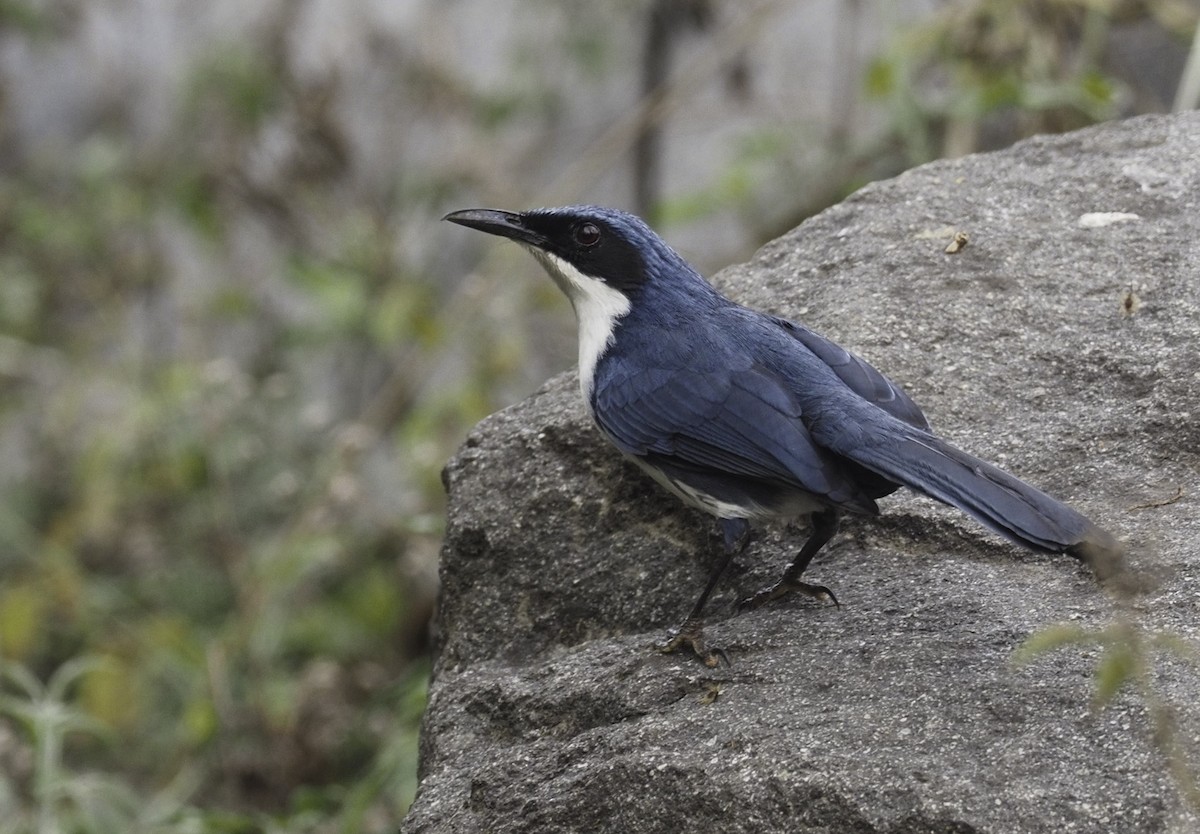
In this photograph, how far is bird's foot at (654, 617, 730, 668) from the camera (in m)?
3.11

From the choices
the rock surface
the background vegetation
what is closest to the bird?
the rock surface

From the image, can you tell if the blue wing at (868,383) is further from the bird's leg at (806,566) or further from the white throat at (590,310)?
the white throat at (590,310)

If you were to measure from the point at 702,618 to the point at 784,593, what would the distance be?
196 mm

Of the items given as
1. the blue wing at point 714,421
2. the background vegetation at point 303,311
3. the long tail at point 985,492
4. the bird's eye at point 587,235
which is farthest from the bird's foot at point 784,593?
the background vegetation at point 303,311

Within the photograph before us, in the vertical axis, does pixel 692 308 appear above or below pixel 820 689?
above

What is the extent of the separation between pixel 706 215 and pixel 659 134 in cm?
252

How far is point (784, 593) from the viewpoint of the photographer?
3.32 meters

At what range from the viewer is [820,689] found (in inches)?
114

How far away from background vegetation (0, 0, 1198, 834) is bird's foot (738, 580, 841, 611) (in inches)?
57.2

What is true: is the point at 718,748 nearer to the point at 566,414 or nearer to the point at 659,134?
the point at 566,414

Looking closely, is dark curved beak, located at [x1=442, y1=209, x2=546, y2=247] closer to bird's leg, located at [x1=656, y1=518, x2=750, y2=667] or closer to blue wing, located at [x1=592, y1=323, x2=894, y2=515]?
blue wing, located at [x1=592, y1=323, x2=894, y2=515]

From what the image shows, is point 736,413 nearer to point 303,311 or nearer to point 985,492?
point 985,492

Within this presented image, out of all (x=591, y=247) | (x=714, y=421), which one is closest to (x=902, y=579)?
(x=714, y=421)

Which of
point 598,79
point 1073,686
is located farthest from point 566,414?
point 598,79
